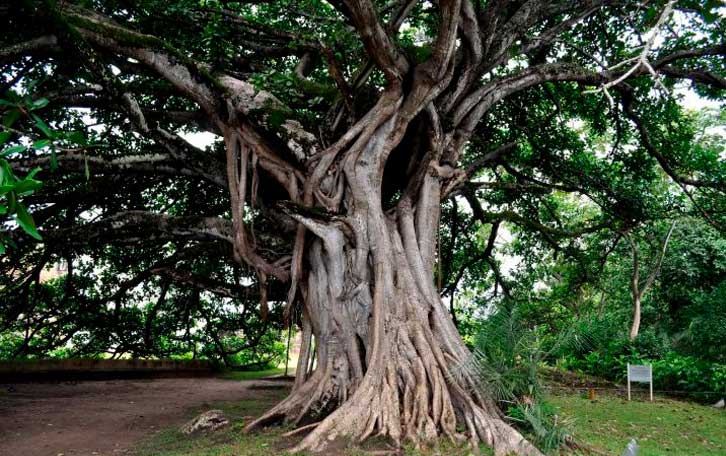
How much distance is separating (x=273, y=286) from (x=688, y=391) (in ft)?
23.1

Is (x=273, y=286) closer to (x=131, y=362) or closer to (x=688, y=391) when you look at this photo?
(x=131, y=362)

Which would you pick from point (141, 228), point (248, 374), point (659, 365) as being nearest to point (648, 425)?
point (659, 365)

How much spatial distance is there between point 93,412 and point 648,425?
6842 mm

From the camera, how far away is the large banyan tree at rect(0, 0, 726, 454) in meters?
5.43

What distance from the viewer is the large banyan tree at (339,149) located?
214 inches

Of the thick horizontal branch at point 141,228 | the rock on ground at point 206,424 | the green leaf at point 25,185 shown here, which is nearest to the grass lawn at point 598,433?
the rock on ground at point 206,424

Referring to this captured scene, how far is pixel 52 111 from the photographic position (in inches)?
330

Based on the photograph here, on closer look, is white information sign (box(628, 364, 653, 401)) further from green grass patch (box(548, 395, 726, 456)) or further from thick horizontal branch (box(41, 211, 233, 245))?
thick horizontal branch (box(41, 211, 233, 245))

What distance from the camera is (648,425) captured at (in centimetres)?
694

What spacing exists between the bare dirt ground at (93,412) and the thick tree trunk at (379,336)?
1.81 meters

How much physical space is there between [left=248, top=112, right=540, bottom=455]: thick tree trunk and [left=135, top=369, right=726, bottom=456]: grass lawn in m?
0.26

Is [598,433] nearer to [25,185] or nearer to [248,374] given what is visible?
[25,185]

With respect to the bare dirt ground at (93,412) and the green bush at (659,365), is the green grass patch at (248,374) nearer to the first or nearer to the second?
the bare dirt ground at (93,412)

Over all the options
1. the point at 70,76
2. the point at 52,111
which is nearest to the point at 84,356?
the point at 52,111
